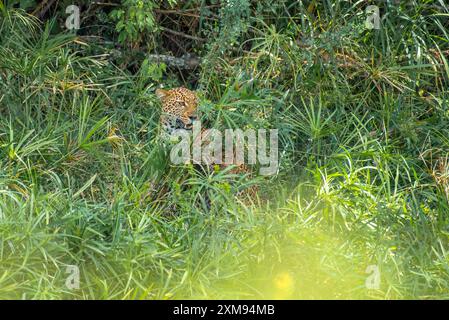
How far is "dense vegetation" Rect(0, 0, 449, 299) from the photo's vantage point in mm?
5809

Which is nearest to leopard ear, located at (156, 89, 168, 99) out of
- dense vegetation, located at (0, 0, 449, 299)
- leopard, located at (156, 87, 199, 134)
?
leopard, located at (156, 87, 199, 134)

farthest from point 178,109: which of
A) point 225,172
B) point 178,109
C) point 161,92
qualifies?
point 225,172

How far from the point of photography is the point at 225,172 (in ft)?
22.1

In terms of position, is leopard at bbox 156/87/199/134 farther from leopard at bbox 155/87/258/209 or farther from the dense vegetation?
the dense vegetation

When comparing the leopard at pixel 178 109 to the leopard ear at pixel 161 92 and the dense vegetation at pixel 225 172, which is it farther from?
the dense vegetation at pixel 225 172

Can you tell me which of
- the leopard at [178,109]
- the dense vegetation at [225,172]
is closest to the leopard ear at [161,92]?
the leopard at [178,109]

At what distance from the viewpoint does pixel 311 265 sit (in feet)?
19.5

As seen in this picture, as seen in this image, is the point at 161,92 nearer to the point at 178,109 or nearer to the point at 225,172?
the point at 178,109

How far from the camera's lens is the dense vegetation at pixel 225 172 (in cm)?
581

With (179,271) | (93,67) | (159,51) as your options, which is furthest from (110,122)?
(179,271)

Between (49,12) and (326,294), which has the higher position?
(49,12)
